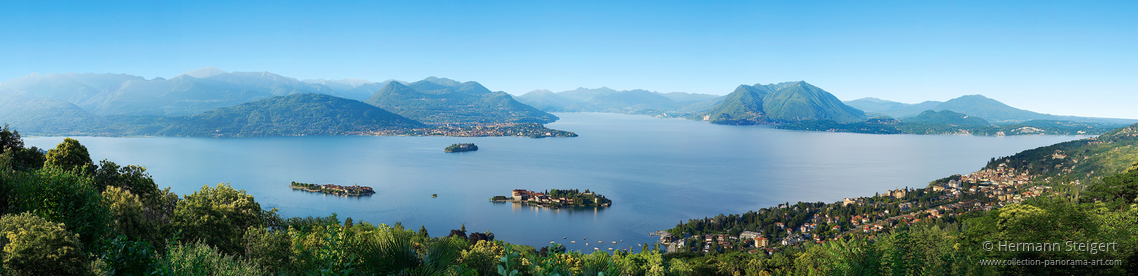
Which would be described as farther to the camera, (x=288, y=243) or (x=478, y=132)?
(x=478, y=132)

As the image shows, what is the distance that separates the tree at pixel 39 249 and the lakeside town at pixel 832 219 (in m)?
24.8

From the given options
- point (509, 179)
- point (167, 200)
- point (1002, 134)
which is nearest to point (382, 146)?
point (509, 179)

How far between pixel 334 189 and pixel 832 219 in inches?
1579

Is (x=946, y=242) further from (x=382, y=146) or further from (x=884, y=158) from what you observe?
(x=382, y=146)

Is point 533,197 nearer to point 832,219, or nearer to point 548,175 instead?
point 548,175

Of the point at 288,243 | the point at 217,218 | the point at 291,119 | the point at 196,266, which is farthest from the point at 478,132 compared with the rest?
the point at 196,266

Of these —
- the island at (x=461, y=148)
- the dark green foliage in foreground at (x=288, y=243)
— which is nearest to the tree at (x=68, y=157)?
the dark green foliage in foreground at (x=288, y=243)

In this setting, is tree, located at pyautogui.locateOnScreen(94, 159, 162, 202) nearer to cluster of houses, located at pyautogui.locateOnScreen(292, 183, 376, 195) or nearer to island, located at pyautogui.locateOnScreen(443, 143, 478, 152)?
cluster of houses, located at pyautogui.locateOnScreen(292, 183, 376, 195)

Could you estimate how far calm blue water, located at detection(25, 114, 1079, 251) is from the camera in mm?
36031

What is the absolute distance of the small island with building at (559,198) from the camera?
133ft

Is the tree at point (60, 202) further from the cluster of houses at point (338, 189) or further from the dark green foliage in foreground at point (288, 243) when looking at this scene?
the cluster of houses at point (338, 189)

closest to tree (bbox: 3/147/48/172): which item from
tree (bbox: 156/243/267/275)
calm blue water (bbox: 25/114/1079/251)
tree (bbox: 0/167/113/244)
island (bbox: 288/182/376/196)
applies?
tree (bbox: 0/167/113/244)

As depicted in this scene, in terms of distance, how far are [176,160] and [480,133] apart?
200 ft

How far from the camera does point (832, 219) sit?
3331 cm
